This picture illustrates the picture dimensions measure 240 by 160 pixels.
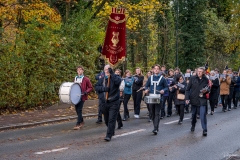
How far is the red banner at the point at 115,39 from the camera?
1995 cm

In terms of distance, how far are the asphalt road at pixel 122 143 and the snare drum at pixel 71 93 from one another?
0.96 meters

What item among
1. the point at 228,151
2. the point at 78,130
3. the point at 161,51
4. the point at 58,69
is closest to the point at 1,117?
the point at 78,130

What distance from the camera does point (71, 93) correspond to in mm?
14156

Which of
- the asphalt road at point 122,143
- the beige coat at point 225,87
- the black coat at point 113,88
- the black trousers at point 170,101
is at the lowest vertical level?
the asphalt road at point 122,143

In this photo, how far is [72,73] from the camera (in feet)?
77.7

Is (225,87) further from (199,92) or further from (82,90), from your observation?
(82,90)

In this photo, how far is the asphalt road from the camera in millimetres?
10438

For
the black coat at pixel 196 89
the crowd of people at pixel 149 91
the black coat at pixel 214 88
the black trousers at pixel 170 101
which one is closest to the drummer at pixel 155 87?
the crowd of people at pixel 149 91

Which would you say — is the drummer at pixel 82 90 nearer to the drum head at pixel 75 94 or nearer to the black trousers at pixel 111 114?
the drum head at pixel 75 94

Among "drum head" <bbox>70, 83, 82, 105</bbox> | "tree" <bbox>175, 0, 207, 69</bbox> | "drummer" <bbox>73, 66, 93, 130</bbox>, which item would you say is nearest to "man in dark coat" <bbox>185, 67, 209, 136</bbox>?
"drummer" <bbox>73, 66, 93, 130</bbox>

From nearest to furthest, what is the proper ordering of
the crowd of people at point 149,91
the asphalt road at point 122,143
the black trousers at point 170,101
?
the asphalt road at point 122,143, the crowd of people at point 149,91, the black trousers at point 170,101

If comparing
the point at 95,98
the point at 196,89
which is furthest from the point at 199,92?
the point at 95,98

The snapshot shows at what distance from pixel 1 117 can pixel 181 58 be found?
109ft

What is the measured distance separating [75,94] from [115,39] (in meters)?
6.47
